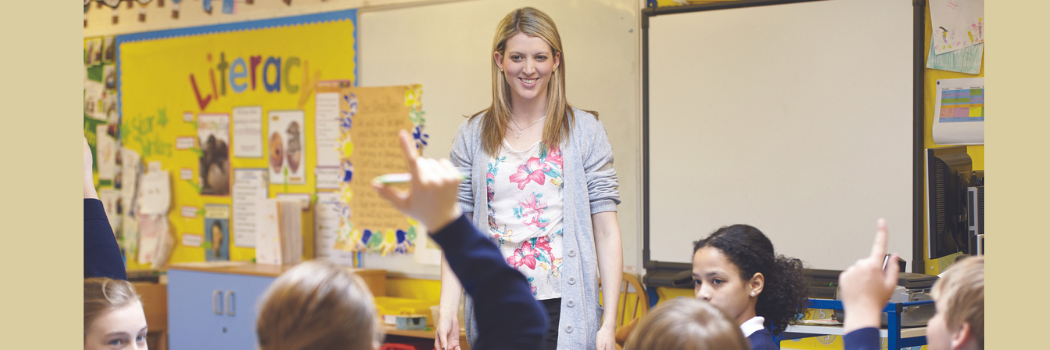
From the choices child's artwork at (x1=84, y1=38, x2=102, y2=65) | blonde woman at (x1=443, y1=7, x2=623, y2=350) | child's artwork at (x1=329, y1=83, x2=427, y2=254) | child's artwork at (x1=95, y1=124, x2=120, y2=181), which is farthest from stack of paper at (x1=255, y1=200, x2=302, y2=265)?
blonde woman at (x1=443, y1=7, x2=623, y2=350)

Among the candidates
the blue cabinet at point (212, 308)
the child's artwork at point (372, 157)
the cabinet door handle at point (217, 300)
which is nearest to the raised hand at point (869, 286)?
the child's artwork at point (372, 157)

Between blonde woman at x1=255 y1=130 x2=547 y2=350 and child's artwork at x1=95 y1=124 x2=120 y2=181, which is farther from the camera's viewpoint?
child's artwork at x1=95 y1=124 x2=120 y2=181

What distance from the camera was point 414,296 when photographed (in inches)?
155

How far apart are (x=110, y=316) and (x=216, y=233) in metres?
3.47

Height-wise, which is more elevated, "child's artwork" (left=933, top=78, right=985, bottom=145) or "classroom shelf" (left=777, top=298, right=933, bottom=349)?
"child's artwork" (left=933, top=78, right=985, bottom=145)

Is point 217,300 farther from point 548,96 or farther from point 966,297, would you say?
point 966,297

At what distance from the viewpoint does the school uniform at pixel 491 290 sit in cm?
87

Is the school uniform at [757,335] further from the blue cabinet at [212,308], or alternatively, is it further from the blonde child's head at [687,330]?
the blue cabinet at [212,308]

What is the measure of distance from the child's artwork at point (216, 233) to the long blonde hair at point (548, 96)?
9.88ft

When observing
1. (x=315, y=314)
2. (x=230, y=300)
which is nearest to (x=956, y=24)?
(x=315, y=314)

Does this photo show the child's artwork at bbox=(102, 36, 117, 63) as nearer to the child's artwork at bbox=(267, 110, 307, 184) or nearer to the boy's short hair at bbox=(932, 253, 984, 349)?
the child's artwork at bbox=(267, 110, 307, 184)

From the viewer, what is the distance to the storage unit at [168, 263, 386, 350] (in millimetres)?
3967

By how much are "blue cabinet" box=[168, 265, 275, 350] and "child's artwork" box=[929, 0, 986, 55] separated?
113 inches

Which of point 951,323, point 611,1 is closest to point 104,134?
point 611,1
